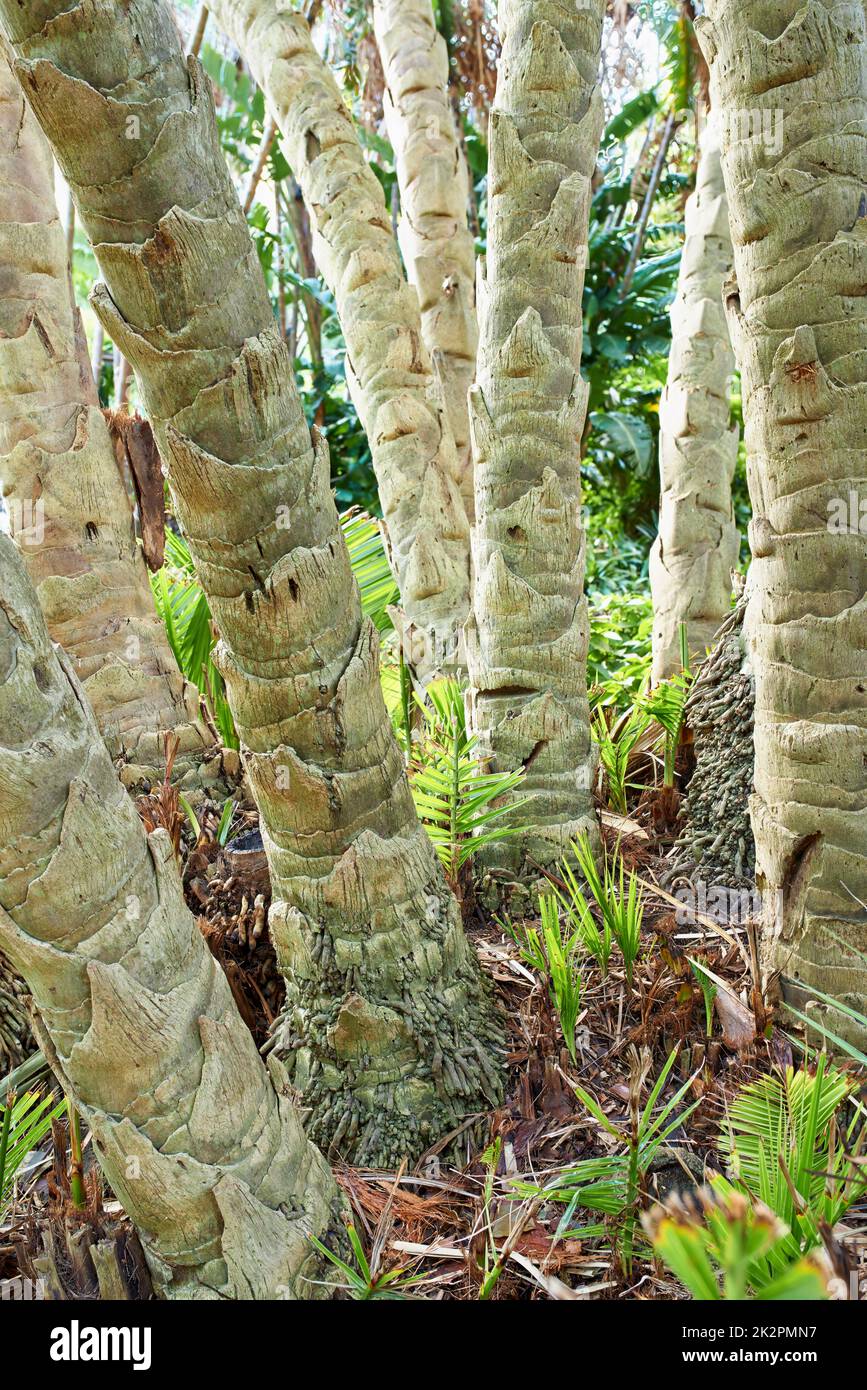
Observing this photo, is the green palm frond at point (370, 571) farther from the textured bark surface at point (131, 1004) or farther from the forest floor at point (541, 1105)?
the textured bark surface at point (131, 1004)

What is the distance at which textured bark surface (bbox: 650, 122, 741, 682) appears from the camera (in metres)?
3.45

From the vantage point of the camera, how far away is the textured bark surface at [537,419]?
2254 mm

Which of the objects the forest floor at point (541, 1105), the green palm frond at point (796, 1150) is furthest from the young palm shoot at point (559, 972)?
the green palm frond at point (796, 1150)

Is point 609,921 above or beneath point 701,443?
beneath

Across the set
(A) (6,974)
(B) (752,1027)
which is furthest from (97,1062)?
(B) (752,1027)

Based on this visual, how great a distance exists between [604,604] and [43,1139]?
4931 mm

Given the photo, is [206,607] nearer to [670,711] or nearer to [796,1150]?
[670,711]

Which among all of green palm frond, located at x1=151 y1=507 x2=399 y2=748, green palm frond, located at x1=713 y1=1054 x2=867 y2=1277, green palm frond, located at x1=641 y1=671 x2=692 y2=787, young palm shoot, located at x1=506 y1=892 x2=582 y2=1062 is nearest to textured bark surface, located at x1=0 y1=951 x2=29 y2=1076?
green palm frond, located at x1=151 y1=507 x2=399 y2=748

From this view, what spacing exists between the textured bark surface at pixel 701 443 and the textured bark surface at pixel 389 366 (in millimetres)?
880

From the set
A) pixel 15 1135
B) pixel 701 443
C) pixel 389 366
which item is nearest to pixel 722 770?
pixel 701 443

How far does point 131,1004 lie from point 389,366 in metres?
2.34

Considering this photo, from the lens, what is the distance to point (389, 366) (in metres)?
3.08

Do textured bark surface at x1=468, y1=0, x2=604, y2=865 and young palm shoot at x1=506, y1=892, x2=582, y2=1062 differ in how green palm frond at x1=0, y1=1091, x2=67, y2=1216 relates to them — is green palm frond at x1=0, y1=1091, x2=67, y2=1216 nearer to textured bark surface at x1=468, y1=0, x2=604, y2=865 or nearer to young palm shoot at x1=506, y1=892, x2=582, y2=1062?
young palm shoot at x1=506, y1=892, x2=582, y2=1062

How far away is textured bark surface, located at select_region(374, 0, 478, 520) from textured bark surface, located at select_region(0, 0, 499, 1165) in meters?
1.90
